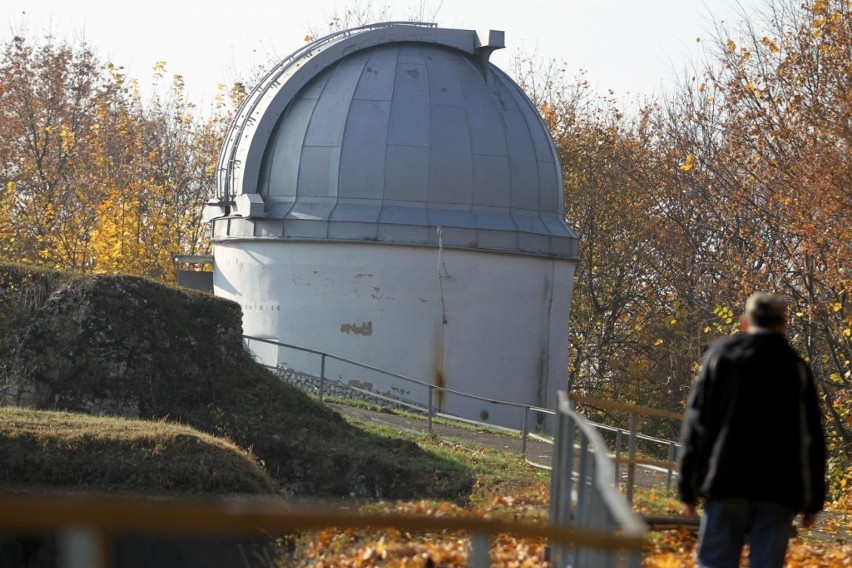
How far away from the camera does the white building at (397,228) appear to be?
2712cm

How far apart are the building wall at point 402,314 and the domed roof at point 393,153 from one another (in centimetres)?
45

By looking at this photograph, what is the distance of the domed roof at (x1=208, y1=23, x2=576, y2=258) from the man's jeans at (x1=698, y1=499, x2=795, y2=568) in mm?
20945

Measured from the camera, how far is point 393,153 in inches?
1067

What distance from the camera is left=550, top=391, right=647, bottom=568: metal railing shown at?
443 cm

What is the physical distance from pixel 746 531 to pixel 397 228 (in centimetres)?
2109

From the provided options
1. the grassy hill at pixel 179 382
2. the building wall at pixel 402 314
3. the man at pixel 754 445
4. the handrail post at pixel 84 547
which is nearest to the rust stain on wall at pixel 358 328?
the building wall at pixel 402 314

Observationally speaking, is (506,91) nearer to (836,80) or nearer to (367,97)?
(367,97)

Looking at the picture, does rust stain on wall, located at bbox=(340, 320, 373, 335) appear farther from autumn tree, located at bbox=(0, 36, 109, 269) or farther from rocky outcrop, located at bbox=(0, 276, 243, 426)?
autumn tree, located at bbox=(0, 36, 109, 269)

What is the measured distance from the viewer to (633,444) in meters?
10.9

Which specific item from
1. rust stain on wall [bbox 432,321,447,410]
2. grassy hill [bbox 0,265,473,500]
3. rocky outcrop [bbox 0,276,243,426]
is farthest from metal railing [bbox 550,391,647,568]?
rust stain on wall [bbox 432,321,447,410]

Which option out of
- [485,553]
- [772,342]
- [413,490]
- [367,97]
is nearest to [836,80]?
[413,490]

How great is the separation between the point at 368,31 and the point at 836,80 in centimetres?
1187

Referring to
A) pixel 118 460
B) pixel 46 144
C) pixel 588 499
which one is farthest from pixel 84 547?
pixel 46 144

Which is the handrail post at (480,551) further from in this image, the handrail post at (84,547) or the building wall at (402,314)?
the building wall at (402,314)
